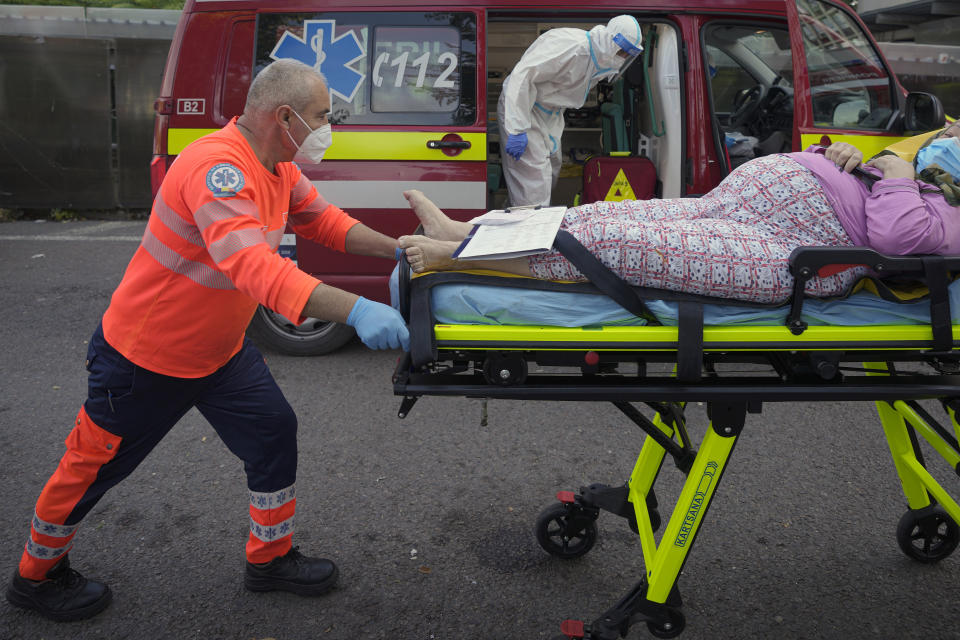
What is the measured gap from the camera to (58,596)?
8.32ft

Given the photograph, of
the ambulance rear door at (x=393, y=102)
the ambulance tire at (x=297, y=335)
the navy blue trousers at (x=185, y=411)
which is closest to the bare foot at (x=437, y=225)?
the navy blue trousers at (x=185, y=411)

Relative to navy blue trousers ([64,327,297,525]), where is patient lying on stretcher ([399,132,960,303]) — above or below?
above

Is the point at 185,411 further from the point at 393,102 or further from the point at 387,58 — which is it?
the point at 387,58

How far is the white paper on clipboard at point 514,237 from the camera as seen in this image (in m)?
2.04

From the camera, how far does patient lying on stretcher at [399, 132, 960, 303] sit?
6.75ft


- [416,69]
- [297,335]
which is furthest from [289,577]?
[416,69]

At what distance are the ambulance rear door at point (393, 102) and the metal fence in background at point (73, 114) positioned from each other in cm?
621

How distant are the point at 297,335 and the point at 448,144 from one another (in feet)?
4.90

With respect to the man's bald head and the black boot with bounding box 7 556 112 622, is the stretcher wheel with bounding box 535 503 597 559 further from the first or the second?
the man's bald head

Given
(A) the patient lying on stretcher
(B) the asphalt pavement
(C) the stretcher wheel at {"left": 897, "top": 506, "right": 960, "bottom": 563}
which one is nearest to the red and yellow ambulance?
(B) the asphalt pavement

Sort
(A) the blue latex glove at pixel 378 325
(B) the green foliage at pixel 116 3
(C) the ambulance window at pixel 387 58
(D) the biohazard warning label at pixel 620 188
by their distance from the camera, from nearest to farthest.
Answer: (A) the blue latex glove at pixel 378 325
(C) the ambulance window at pixel 387 58
(D) the biohazard warning label at pixel 620 188
(B) the green foliage at pixel 116 3

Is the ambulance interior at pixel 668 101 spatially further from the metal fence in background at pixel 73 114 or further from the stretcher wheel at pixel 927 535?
the metal fence in background at pixel 73 114

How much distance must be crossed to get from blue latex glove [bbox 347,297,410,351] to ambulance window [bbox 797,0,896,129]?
3576 mm

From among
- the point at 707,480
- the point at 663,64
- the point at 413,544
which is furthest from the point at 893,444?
the point at 663,64
